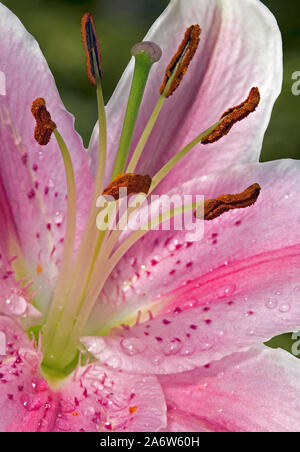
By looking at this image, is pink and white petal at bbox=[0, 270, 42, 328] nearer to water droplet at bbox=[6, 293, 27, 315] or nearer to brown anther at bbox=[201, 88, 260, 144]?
water droplet at bbox=[6, 293, 27, 315]

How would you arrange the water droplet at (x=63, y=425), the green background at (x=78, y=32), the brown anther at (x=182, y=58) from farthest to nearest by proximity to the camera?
the green background at (x=78, y=32) → the brown anther at (x=182, y=58) → the water droplet at (x=63, y=425)

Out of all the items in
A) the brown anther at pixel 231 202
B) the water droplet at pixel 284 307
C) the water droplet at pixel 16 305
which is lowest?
the water droplet at pixel 16 305

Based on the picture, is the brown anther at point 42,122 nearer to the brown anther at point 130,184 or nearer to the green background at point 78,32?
the brown anther at point 130,184

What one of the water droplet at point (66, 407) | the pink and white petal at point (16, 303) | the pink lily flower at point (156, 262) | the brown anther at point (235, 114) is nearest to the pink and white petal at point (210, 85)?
the pink lily flower at point (156, 262)

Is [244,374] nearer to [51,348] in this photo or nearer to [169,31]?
[51,348]

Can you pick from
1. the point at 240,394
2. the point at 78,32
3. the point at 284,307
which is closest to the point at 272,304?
the point at 284,307

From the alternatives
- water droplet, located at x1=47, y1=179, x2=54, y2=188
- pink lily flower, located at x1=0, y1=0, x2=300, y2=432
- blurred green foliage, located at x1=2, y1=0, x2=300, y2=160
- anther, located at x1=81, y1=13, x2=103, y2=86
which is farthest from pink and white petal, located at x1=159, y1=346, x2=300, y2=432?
blurred green foliage, located at x1=2, y1=0, x2=300, y2=160
